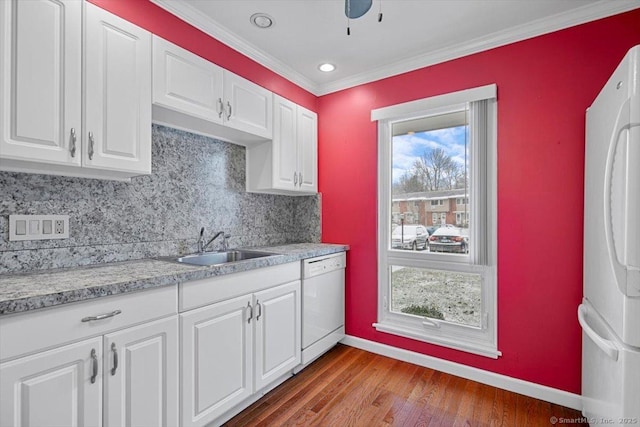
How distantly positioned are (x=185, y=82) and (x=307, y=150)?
1.33 metres

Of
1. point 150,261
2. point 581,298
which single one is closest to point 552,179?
point 581,298

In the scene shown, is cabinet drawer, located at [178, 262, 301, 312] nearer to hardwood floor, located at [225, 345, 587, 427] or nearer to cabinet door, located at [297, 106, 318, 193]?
hardwood floor, located at [225, 345, 587, 427]

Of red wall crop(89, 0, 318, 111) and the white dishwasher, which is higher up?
red wall crop(89, 0, 318, 111)

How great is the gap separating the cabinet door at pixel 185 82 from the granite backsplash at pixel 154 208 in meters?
0.34

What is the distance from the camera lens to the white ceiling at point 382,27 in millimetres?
1993

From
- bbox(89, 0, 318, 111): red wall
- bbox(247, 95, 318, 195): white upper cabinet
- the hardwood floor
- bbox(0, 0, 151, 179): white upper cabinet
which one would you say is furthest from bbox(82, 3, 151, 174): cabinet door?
the hardwood floor

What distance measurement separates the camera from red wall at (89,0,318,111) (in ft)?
5.92

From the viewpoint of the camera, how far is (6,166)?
4.68ft

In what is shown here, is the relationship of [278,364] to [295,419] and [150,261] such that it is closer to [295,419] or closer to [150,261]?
[295,419]

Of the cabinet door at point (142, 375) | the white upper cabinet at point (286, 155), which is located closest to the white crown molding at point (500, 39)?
the white upper cabinet at point (286, 155)

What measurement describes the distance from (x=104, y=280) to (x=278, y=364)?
4.25ft

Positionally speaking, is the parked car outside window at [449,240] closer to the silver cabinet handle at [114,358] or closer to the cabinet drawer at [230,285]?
the cabinet drawer at [230,285]

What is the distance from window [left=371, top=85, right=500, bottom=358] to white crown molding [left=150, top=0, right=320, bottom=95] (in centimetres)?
86

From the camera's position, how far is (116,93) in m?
1.59
